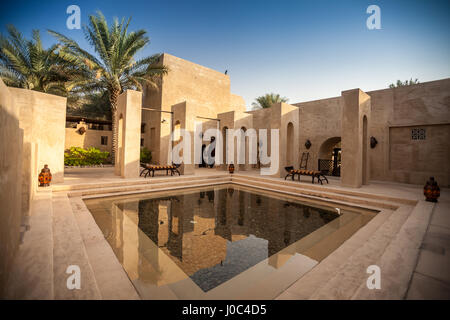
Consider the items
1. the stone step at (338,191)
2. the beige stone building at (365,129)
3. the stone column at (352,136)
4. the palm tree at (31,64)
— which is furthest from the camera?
the palm tree at (31,64)

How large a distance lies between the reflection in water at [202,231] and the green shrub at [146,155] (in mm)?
9990

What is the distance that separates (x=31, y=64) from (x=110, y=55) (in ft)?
16.1

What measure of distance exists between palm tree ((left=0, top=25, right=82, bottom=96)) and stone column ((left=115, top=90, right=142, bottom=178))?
543 centimetres

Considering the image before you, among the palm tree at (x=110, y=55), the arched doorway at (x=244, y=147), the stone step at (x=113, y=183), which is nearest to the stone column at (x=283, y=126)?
the arched doorway at (x=244, y=147)

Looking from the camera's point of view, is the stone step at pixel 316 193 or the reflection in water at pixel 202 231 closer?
the reflection in water at pixel 202 231

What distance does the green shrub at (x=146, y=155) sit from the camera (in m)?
15.8

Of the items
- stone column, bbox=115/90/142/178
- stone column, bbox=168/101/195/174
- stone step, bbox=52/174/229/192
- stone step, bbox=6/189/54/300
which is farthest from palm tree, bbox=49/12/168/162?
stone step, bbox=6/189/54/300

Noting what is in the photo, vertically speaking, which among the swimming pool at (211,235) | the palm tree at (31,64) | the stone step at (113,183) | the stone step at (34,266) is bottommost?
the swimming pool at (211,235)

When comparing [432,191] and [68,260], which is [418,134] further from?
[68,260]

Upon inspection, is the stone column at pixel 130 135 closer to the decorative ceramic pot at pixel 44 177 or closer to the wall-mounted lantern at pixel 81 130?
the decorative ceramic pot at pixel 44 177

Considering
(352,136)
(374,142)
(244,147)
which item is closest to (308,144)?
(374,142)

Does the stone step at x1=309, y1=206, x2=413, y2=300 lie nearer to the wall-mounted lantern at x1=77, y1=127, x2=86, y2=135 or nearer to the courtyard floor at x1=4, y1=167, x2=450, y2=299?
the courtyard floor at x1=4, y1=167, x2=450, y2=299

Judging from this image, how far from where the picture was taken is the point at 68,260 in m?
2.61

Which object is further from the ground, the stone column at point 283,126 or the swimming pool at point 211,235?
the stone column at point 283,126
